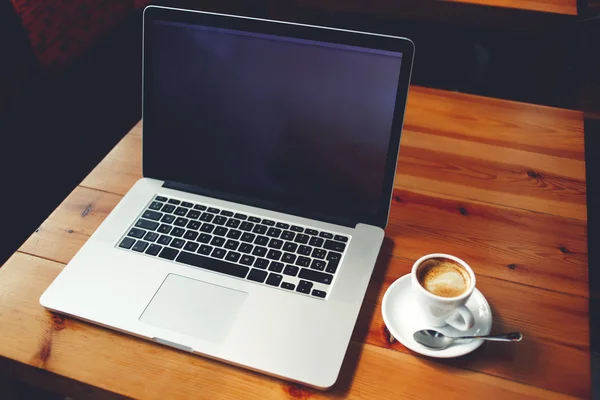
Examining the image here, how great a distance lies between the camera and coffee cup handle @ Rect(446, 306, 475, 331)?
729mm

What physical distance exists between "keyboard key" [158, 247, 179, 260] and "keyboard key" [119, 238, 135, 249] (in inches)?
2.2

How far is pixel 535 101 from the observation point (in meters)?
1.80

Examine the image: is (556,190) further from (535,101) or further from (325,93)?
(535,101)

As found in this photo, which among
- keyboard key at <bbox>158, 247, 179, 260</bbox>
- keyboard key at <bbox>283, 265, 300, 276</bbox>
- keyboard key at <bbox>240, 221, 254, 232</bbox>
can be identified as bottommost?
keyboard key at <bbox>158, 247, 179, 260</bbox>

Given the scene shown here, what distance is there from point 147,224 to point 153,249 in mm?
56

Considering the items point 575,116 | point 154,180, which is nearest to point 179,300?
point 154,180

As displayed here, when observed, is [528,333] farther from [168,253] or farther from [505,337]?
[168,253]

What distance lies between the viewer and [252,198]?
93 cm

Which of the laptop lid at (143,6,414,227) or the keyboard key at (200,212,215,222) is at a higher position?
the laptop lid at (143,6,414,227)

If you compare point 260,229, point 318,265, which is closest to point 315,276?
point 318,265

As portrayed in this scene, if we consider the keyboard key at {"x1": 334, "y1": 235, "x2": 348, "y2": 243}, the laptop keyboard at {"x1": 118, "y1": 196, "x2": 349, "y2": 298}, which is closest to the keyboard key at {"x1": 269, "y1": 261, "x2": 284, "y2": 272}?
the laptop keyboard at {"x1": 118, "y1": 196, "x2": 349, "y2": 298}

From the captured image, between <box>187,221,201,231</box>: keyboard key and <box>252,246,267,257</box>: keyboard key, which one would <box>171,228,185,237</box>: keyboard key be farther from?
<box>252,246,267,257</box>: keyboard key

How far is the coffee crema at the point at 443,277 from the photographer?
0.73 meters

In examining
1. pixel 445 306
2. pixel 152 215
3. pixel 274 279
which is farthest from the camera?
pixel 152 215
